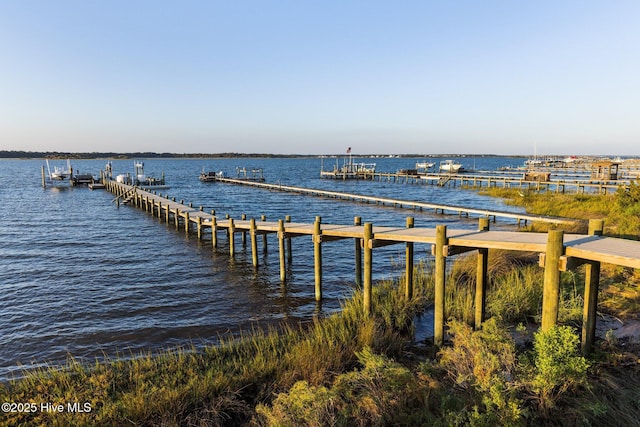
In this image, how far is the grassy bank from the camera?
17.0 feet

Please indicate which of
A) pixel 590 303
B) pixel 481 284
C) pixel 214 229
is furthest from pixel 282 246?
pixel 590 303

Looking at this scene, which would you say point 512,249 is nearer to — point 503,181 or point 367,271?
point 367,271

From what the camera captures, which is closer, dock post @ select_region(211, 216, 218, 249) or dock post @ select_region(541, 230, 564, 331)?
dock post @ select_region(541, 230, 564, 331)

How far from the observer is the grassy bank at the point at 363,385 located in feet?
17.0

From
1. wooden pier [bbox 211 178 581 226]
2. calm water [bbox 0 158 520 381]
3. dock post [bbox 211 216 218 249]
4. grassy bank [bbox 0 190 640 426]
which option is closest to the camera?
grassy bank [bbox 0 190 640 426]

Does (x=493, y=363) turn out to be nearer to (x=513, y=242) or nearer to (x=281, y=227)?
(x=513, y=242)

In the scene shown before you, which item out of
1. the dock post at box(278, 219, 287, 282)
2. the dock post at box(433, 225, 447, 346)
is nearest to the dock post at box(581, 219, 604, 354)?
the dock post at box(433, 225, 447, 346)

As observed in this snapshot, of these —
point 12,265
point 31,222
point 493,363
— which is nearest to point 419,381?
point 493,363

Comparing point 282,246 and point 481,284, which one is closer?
point 481,284

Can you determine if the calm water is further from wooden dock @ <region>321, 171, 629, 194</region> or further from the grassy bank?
wooden dock @ <region>321, 171, 629, 194</region>

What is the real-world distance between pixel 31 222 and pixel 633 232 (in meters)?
36.1

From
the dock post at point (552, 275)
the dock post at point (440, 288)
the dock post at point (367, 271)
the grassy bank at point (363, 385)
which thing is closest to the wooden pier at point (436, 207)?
the dock post at point (367, 271)

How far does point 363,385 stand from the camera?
234 inches

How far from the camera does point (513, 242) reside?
829 centimetres
